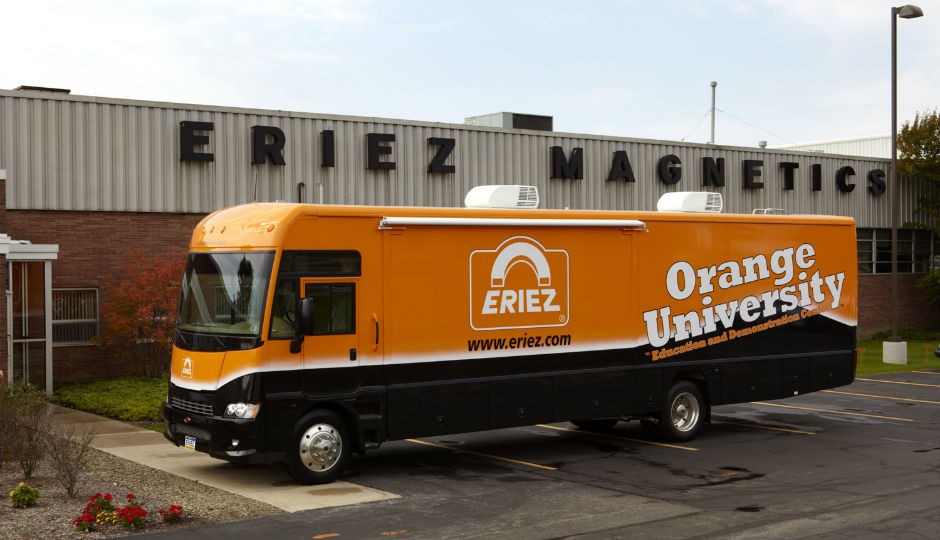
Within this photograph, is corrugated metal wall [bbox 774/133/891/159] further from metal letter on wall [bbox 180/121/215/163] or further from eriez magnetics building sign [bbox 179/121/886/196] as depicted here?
metal letter on wall [bbox 180/121/215/163]

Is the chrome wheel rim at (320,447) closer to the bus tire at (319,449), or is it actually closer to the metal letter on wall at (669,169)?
the bus tire at (319,449)

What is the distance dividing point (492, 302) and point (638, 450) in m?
3.21

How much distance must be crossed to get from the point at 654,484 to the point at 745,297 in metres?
4.80

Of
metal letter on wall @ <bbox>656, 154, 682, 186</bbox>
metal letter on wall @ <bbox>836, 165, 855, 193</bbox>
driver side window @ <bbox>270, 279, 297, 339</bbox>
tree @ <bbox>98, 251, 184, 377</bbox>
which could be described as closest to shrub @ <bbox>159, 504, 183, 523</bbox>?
driver side window @ <bbox>270, 279, 297, 339</bbox>

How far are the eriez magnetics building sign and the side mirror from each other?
12.9 m

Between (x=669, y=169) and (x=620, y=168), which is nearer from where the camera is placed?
(x=620, y=168)

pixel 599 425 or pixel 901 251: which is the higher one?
pixel 901 251

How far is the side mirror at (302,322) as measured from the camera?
482 inches

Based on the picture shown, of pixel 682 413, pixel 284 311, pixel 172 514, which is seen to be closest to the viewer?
pixel 172 514

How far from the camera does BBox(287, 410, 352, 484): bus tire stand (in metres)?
12.5

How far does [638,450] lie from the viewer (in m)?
15.3

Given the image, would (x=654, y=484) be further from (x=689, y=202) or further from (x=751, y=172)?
(x=751, y=172)

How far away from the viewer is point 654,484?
12859mm

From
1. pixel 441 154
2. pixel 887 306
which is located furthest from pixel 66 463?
pixel 887 306
